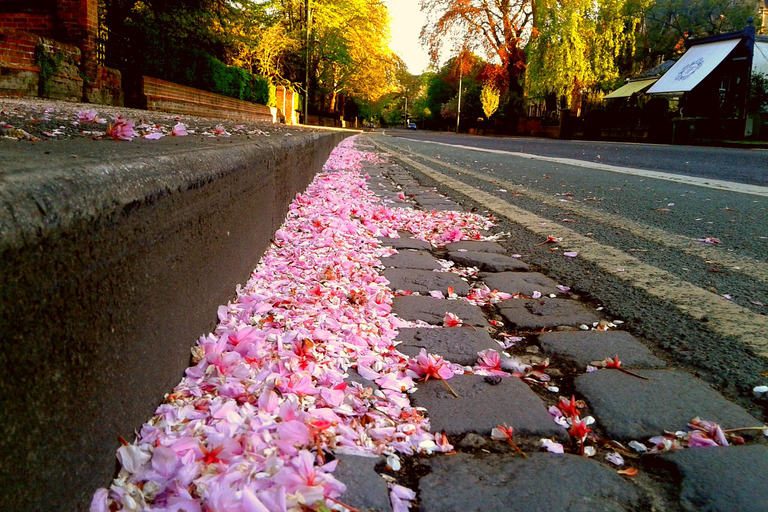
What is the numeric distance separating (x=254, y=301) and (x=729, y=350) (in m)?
1.55

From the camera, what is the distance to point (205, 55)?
14562 mm

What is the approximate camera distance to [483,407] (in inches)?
55.8

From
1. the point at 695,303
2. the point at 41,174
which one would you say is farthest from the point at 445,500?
the point at 695,303

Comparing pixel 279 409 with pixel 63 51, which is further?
pixel 63 51

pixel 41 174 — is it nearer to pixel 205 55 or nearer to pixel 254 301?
pixel 254 301

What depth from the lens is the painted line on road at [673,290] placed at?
1883 millimetres

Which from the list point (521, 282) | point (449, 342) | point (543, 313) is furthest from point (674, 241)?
point (449, 342)

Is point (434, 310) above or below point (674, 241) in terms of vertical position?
below

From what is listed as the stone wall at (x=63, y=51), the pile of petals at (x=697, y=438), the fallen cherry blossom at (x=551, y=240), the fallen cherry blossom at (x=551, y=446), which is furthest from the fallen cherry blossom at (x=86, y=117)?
the stone wall at (x=63, y=51)

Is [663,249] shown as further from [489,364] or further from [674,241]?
[489,364]

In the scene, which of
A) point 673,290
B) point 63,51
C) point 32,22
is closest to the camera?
point 673,290

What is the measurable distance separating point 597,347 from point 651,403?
0.40 metres

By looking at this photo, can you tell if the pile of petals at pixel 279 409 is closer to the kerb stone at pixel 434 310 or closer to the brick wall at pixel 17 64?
the kerb stone at pixel 434 310

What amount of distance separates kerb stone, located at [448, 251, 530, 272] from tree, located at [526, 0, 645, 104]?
31.5 meters
